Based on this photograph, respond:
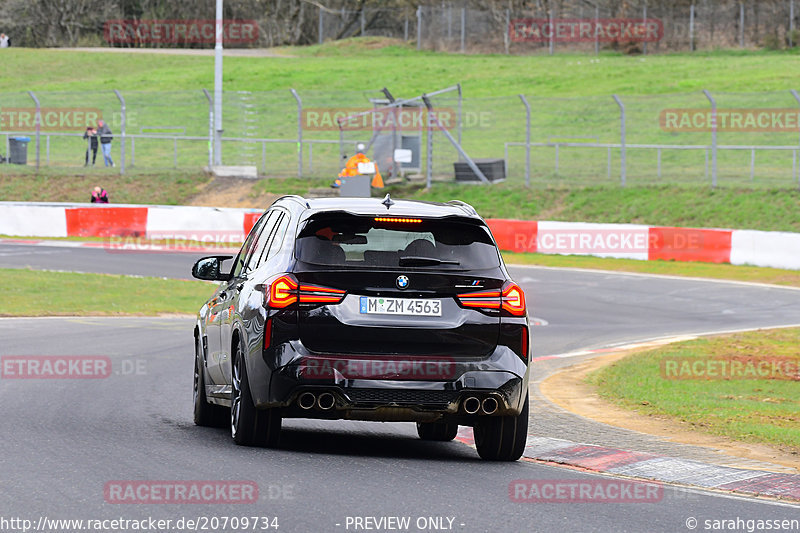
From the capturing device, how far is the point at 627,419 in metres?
11.8

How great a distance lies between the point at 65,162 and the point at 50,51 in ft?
111

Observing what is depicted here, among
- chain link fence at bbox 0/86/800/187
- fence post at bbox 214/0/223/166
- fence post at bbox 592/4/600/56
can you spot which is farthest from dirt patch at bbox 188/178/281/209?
fence post at bbox 592/4/600/56

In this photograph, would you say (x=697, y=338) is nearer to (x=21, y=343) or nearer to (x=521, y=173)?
(x=21, y=343)

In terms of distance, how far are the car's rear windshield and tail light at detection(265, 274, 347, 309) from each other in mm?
184

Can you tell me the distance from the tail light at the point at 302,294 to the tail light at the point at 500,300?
752 mm

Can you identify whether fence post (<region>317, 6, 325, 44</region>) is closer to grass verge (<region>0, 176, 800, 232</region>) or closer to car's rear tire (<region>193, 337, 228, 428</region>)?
grass verge (<region>0, 176, 800, 232</region>)

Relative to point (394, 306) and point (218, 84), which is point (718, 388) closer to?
point (394, 306)

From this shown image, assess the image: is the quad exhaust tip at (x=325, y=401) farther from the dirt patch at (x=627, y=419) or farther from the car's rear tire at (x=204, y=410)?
the dirt patch at (x=627, y=419)

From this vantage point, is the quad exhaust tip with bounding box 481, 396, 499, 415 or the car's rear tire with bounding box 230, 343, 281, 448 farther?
the car's rear tire with bounding box 230, 343, 281, 448

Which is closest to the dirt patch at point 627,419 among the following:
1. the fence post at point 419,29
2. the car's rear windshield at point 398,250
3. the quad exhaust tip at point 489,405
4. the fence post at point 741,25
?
the quad exhaust tip at point 489,405

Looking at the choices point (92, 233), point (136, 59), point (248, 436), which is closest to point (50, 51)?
point (136, 59)

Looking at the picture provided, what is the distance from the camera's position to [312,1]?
8169 centimetres

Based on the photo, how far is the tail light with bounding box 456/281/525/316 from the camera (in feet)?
27.3

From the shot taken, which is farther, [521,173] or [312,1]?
[312,1]
